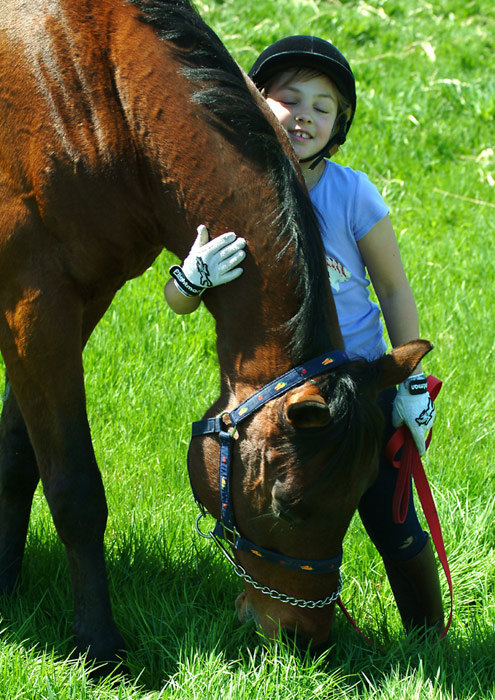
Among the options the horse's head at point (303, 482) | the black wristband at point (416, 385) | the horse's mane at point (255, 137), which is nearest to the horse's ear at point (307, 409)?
the horse's head at point (303, 482)

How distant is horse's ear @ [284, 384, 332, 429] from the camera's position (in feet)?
7.91

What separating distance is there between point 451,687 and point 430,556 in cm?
58

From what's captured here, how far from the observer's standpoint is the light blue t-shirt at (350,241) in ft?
10.4

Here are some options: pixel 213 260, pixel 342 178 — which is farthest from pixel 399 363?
pixel 342 178

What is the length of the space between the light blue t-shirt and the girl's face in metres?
0.16

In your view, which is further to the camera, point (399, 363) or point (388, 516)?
point (388, 516)

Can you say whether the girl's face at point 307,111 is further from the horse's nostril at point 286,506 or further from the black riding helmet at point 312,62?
the horse's nostril at point 286,506

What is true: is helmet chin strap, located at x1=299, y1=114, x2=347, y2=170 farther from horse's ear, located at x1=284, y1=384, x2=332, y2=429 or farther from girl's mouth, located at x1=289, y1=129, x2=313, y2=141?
horse's ear, located at x1=284, y1=384, x2=332, y2=429

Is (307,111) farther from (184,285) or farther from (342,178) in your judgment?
(184,285)

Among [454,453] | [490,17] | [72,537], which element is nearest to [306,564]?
[72,537]

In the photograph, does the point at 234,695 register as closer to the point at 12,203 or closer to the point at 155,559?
the point at 155,559

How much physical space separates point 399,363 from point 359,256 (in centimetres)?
73

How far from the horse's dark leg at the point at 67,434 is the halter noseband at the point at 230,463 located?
439 millimetres

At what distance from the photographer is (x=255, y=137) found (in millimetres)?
2713
